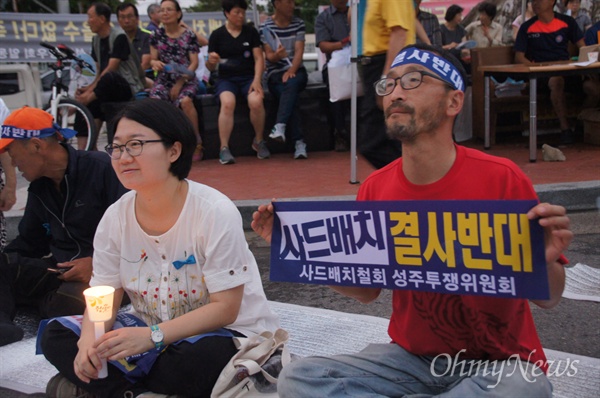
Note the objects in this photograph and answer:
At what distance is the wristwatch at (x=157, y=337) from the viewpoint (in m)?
2.63

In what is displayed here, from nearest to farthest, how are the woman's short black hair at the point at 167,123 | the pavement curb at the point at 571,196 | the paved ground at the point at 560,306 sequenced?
the woman's short black hair at the point at 167,123 < the paved ground at the point at 560,306 < the pavement curb at the point at 571,196

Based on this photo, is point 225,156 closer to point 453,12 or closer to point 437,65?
point 453,12

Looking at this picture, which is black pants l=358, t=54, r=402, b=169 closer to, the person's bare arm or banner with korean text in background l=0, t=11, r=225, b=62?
the person's bare arm

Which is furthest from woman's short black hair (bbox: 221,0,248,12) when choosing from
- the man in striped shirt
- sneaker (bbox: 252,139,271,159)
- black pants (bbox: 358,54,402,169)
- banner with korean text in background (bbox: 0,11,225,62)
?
banner with korean text in background (bbox: 0,11,225,62)

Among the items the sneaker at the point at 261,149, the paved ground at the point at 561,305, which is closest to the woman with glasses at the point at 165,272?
the paved ground at the point at 561,305

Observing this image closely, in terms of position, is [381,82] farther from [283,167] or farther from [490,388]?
[283,167]

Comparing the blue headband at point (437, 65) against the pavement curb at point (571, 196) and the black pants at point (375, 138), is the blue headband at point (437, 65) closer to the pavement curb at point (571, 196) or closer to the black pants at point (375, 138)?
the black pants at point (375, 138)

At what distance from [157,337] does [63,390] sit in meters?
0.58

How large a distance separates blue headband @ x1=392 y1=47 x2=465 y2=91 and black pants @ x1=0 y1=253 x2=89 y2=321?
2.37 metres

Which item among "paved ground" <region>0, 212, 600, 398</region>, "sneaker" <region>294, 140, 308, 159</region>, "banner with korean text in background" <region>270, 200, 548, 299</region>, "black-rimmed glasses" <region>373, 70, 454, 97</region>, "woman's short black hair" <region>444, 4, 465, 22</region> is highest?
"woman's short black hair" <region>444, 4, 465, 22</region>

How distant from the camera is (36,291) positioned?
4184 millimetres

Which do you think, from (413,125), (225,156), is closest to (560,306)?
(413,125)

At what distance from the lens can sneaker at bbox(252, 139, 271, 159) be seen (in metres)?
8.23

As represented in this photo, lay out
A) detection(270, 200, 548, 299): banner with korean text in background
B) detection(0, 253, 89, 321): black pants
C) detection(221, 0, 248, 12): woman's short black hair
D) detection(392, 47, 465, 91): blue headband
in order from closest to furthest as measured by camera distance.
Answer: detection(270, 200, 548, 299): banner with korean text in background < detection(392, 47, 465, 91): blue headband < detection(0, 253, 89, 321): black pants < detection(221, 0, 248, 12): woman's short black hair
